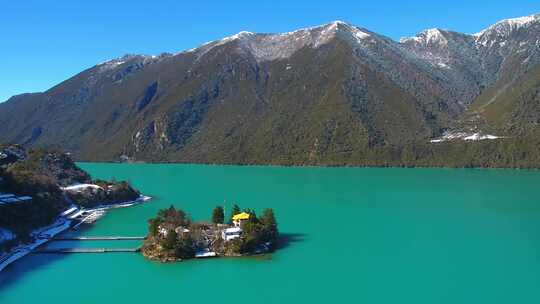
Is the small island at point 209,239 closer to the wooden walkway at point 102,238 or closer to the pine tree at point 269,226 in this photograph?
the pine tree at point 269,226

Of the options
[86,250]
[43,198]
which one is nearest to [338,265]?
[86,250]

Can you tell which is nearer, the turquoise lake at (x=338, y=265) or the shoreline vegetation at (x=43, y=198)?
the turquoise lake at (x=338, y=265)

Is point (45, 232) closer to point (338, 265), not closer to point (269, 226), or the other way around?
point (269, 226)

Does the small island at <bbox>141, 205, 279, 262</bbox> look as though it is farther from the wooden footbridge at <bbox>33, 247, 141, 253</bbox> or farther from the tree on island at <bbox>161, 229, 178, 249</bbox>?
the wooden footbridge at <bbox>33, 247, 141, 253</bbox>

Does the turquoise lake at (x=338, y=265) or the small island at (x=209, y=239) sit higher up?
the small island at (x=209, y=239)

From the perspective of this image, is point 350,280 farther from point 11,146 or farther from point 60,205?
point 11,146

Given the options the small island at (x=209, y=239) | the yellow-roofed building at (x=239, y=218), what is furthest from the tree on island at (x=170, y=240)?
the yellow-roofed building at (x=239, y=218)
